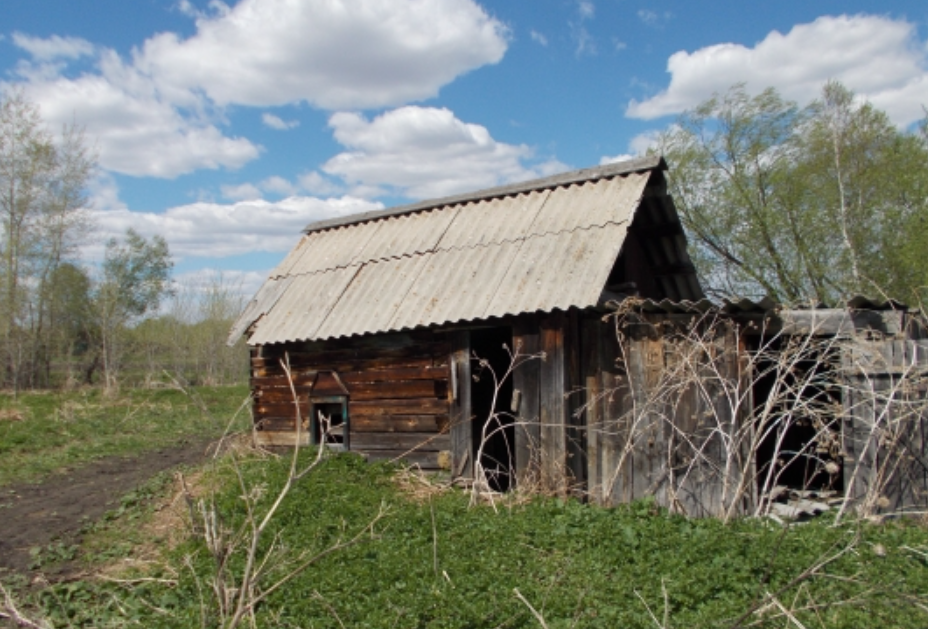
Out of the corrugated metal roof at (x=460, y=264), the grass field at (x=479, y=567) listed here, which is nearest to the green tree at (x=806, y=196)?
the corrugated metal roof at (x=460, y=264)

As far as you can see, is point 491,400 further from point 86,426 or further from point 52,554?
point 86,426

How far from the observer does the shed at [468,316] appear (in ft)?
25.9

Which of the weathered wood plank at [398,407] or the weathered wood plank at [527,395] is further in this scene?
the weathered wood plank at [398,407]

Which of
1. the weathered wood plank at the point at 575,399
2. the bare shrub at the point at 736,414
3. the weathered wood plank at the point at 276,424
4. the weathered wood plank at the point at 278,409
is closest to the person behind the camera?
the bare shrub at the point at 736,414

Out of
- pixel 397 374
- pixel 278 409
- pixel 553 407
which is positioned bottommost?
pixel 278 409

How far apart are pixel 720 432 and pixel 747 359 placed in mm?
913

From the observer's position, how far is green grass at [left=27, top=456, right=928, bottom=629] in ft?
15.4

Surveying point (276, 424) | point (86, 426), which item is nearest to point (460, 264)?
point (276, 424)

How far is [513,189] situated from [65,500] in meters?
7.73

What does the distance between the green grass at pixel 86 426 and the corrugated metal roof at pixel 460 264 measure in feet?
7.84

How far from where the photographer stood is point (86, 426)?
1617 cm

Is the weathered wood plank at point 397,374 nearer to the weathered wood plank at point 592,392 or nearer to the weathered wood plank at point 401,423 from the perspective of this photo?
the weathered wood plank at point 401,423

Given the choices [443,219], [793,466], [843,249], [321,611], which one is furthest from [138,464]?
[843,249]

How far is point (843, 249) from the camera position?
64.2ft
